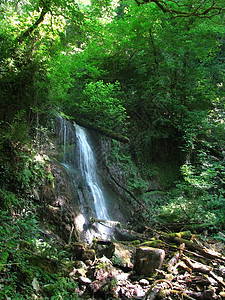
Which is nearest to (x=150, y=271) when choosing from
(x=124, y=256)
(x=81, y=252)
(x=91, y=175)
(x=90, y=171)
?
(x=124, y=256)

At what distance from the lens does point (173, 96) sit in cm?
1324

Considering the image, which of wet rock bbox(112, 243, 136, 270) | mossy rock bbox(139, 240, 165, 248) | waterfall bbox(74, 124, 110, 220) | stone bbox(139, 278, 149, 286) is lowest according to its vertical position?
stone bbox(139, 278, 149, 286)

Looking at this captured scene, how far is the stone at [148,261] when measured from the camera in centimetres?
442

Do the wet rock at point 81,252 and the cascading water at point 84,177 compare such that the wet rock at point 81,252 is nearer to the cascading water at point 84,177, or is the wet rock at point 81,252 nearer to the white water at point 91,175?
the cascading water at point 84,177

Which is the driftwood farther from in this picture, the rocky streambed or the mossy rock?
the mossy rock

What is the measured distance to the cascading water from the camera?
282 inches

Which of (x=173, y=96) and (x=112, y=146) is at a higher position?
(x=173, y=96)

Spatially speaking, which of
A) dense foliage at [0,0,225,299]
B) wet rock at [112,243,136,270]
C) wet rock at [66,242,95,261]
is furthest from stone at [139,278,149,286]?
dense foliage at [0,0,225,299]

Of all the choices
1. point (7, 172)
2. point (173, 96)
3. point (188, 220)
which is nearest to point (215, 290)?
point (188, 220)

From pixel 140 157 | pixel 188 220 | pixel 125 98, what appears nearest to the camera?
pixel 188 220

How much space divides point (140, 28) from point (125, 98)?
4069 millimetres

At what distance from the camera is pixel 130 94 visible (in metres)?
14.1

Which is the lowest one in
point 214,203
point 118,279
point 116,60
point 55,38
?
point 118,279

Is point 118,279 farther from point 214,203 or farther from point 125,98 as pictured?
point 125,98
